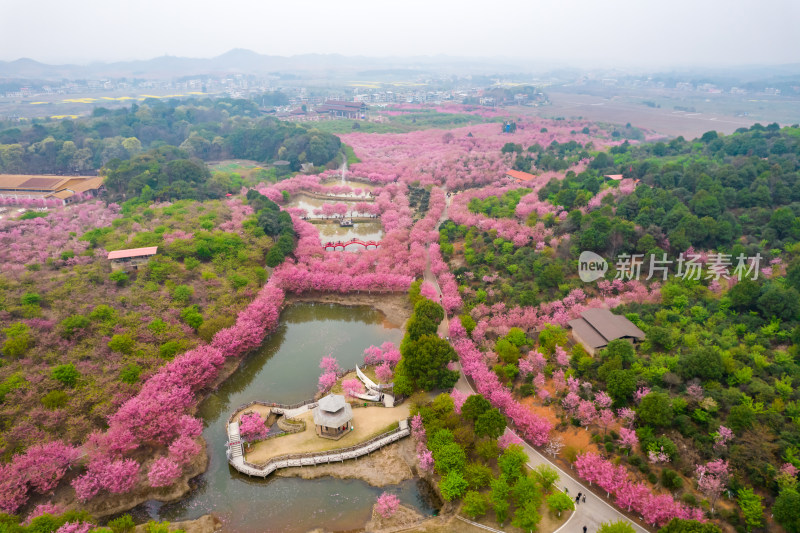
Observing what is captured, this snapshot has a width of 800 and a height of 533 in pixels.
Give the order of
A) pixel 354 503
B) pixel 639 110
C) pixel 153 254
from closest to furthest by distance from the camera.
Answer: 1. pixel 354 503
2. pixel 153 254
3. pixel 639 110

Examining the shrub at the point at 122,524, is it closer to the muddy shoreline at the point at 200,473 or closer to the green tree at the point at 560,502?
the muddy shoreline at the point at 200,473

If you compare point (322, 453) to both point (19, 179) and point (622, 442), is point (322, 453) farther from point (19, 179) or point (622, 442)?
point (19, 179)

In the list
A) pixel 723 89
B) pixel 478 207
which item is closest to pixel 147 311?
pixel 478 207

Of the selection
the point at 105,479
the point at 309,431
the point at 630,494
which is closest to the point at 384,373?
the point at 309,431

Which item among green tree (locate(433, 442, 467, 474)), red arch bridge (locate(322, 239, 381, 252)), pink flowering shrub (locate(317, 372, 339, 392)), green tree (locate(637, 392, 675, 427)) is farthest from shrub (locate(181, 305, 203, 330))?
green tree (locate(637, 392, 675, 427))

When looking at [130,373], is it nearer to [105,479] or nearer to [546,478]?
[105,479]
